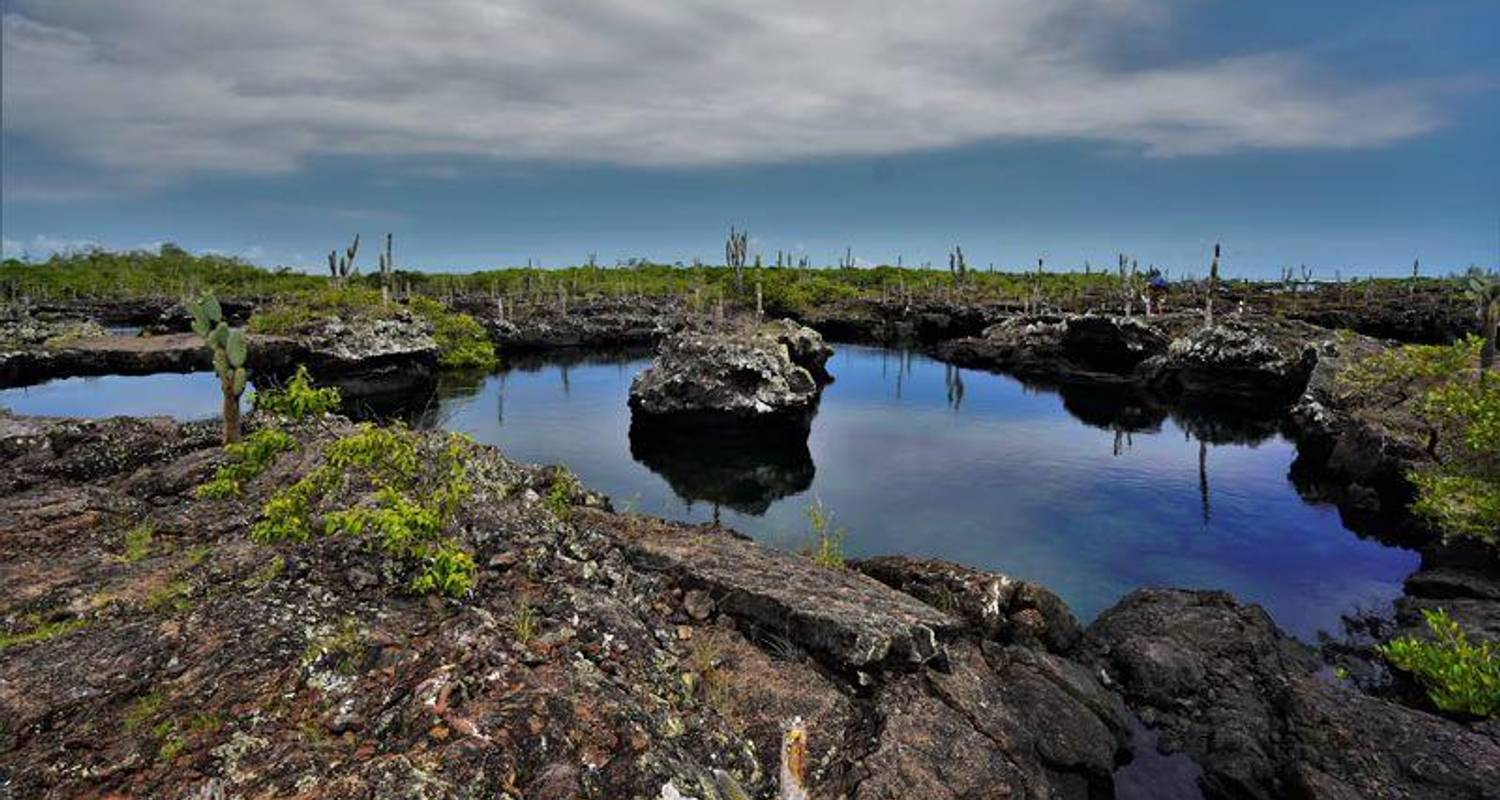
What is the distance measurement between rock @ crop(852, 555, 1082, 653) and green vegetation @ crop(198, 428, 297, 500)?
11.2 m

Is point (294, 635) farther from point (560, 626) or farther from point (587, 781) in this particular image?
point (587, 781)

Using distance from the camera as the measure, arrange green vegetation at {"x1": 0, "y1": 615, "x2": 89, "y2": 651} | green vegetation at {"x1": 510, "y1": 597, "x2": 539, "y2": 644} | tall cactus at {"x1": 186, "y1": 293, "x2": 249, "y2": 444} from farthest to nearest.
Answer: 1. tall cactus at {"x1": 186, "y1": 293, "x2": 249, "y2": 444}
2. green vegetation at {"x1": 510, "y1": 597, "x2": 539, "y2": 644}
3. green vegetation at {"x1": 0, "y1": 615, "x2": 89, "y2": 651}

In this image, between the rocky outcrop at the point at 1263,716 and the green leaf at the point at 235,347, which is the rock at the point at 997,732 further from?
the green leaf at the point at 235,347

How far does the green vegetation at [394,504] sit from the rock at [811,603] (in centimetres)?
335

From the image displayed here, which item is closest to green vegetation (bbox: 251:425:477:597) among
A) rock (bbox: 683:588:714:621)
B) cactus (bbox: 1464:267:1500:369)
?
rock (bbox: 683:588:714:621)

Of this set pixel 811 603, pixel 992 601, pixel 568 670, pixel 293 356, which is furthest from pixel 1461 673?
pixel 293 356

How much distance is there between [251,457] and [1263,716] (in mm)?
17519

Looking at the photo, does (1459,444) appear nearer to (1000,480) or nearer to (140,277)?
(1000,480)

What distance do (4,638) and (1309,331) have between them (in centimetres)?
6190

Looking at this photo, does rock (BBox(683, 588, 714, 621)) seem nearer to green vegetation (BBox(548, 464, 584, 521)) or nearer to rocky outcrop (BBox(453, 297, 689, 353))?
green vegetation (BBox(548, 464, 584, 521))

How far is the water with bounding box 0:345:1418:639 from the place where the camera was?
856 inches

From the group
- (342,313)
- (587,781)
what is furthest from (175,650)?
(342,313)

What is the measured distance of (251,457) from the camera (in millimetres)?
13078

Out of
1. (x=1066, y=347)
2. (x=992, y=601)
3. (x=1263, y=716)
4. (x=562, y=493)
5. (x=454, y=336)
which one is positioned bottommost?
(x=1263, y=716)
